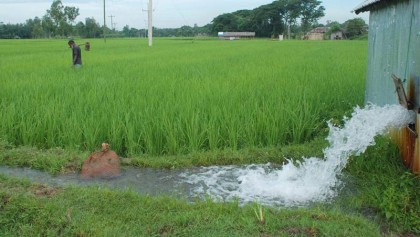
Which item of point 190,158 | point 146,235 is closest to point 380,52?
point 190,158

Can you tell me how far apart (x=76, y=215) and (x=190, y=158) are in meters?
1.39

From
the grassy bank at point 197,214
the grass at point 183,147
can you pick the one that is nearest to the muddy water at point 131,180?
the grass at point 183,147

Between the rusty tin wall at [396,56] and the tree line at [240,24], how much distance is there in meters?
46.4

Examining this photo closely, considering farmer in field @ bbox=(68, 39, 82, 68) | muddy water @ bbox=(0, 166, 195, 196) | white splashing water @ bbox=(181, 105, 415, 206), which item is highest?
farmer in field @ bbox=(68, 39, 82, 68)

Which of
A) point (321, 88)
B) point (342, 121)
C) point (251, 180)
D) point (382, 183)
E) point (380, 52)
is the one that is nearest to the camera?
point (382, 183)

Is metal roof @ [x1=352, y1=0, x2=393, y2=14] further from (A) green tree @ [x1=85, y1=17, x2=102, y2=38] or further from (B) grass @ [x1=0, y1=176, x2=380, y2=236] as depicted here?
(A) green tree @ [x1=85, y1=17, x2=102, y2=38]

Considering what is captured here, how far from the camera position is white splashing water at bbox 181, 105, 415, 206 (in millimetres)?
3119

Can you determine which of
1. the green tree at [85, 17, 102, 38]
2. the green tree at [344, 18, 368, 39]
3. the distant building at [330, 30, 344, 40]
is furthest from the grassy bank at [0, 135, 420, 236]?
the green tree at [85, 17, 102, 38]

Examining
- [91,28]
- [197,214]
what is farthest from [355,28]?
[197,214]

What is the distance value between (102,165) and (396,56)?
2.64 m

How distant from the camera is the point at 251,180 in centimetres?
338

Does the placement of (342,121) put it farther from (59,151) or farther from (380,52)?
(59,151)

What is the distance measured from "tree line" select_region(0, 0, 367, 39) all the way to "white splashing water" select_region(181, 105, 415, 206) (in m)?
47.4

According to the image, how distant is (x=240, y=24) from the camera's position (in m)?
64.8
